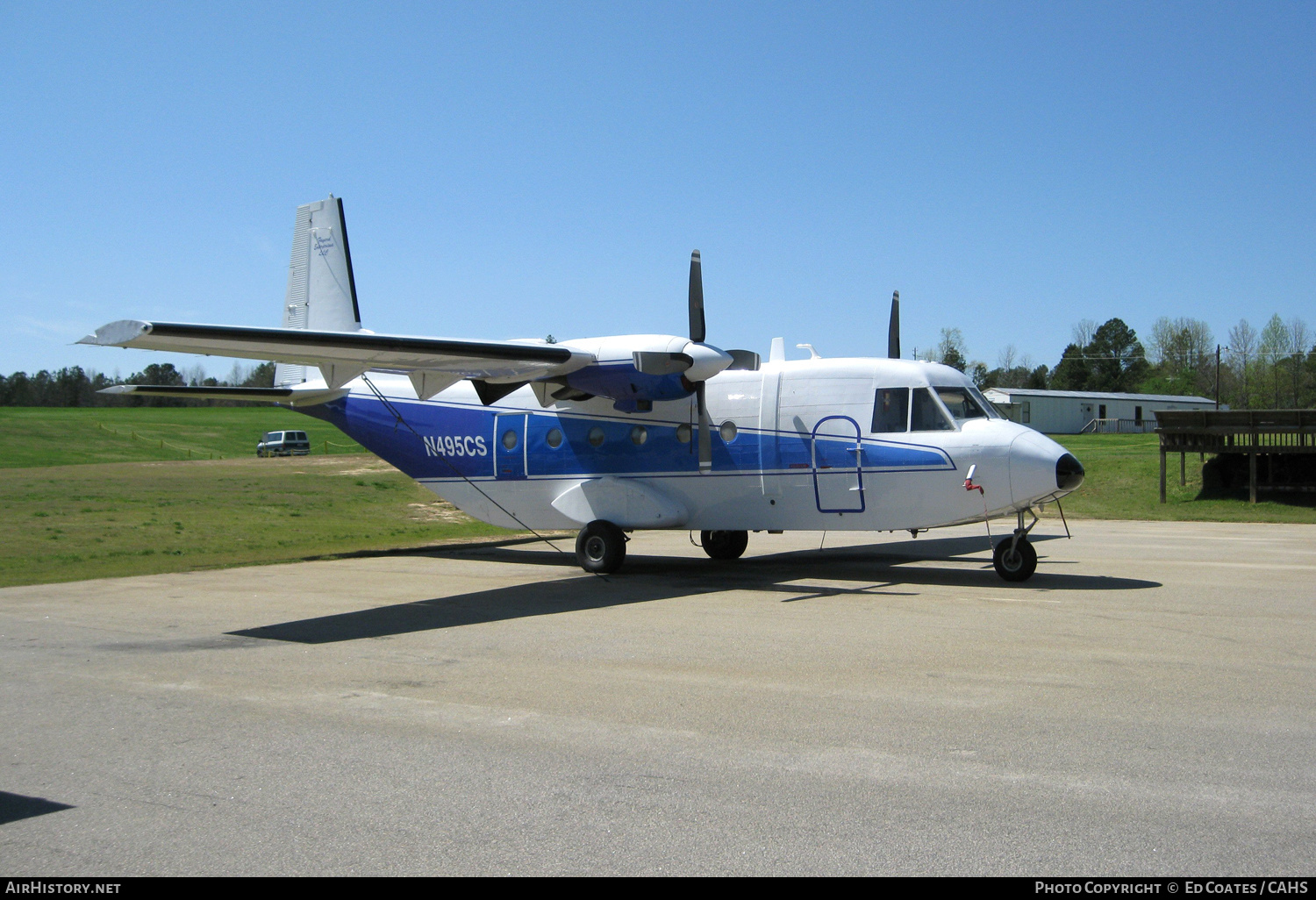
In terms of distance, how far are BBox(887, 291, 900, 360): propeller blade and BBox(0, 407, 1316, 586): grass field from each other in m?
11.0

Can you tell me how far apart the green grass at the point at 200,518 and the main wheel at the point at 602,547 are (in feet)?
19.7

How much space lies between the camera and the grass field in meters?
18.2

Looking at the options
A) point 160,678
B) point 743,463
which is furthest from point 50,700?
point 743,463

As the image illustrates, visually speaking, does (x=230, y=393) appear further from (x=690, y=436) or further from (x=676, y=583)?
(x=676, y=583)

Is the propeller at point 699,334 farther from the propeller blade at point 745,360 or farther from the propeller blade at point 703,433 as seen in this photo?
the propeller blade at point 745,360

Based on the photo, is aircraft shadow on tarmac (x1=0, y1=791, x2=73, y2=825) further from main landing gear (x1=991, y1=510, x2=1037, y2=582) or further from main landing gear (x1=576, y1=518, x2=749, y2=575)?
main landing gear (x1=991, y1=510, x2=1037, y2=582)

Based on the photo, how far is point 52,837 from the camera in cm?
446

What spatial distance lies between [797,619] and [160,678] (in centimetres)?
640

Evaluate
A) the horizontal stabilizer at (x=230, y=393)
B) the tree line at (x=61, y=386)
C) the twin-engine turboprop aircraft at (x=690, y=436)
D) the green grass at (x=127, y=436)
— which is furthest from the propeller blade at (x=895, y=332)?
the tree line at (x=61, y=386)

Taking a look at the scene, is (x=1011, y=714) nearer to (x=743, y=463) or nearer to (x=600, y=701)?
(x=600, y=701)

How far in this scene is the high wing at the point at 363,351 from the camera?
974 centimetres

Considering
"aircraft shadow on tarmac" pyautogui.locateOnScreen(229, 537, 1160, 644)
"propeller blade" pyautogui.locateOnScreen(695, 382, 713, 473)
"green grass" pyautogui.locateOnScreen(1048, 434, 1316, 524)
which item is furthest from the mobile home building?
"propeller blade" pyautogui.locateOnScreen(695, 382, 713, 473)

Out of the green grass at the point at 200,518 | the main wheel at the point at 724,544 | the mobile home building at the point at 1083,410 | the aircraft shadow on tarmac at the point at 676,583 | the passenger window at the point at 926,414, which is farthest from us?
the mobile home building at the point at 1083,410

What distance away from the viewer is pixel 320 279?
1880 cm
